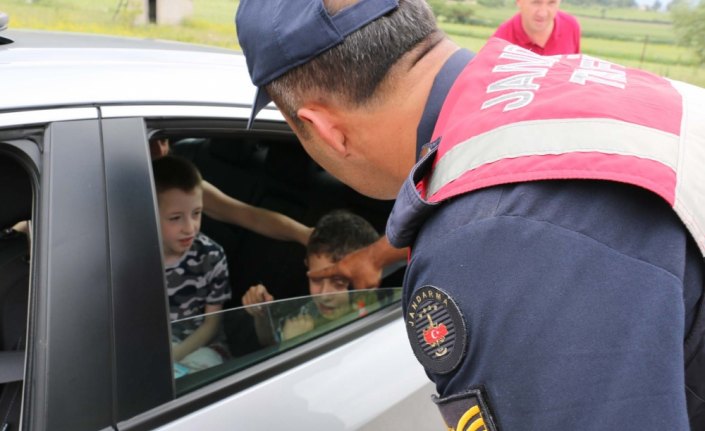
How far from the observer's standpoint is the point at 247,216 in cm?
241

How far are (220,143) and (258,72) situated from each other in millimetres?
1634

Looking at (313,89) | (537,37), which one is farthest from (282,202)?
(537,37)

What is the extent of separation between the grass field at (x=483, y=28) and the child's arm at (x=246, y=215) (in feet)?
16.7

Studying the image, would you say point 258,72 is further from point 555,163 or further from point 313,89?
point 555,163

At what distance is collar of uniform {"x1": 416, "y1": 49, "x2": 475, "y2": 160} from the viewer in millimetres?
911

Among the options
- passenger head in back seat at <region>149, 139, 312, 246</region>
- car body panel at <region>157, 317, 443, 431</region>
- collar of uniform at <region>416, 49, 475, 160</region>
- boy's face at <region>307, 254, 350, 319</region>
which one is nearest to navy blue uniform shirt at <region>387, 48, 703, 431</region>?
collar of uniform at <region>416, 49, 475, 160</region>

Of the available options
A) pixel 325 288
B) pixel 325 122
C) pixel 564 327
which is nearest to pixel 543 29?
pixel 325 288

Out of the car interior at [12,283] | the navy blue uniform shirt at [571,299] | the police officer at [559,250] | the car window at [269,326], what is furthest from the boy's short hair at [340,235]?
the navy blue uniform shirt at [571,299]

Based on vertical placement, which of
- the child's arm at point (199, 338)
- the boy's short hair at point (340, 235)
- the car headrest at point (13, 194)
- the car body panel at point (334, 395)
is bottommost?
Answer: the car body panel at point (334, 395)

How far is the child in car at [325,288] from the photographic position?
1.51m

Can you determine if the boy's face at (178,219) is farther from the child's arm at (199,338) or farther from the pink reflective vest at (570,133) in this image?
the pink reflective vest at (570,133)

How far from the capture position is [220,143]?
263cm

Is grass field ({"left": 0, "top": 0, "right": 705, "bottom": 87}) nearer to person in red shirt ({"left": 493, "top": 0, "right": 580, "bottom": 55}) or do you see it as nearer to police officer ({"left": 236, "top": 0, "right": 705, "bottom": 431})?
person in red shirt ({"left": 493, "top": 0, "right": 580, "bottom": 55})

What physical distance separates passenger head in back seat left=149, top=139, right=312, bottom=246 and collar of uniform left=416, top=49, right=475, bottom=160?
4.61ft
